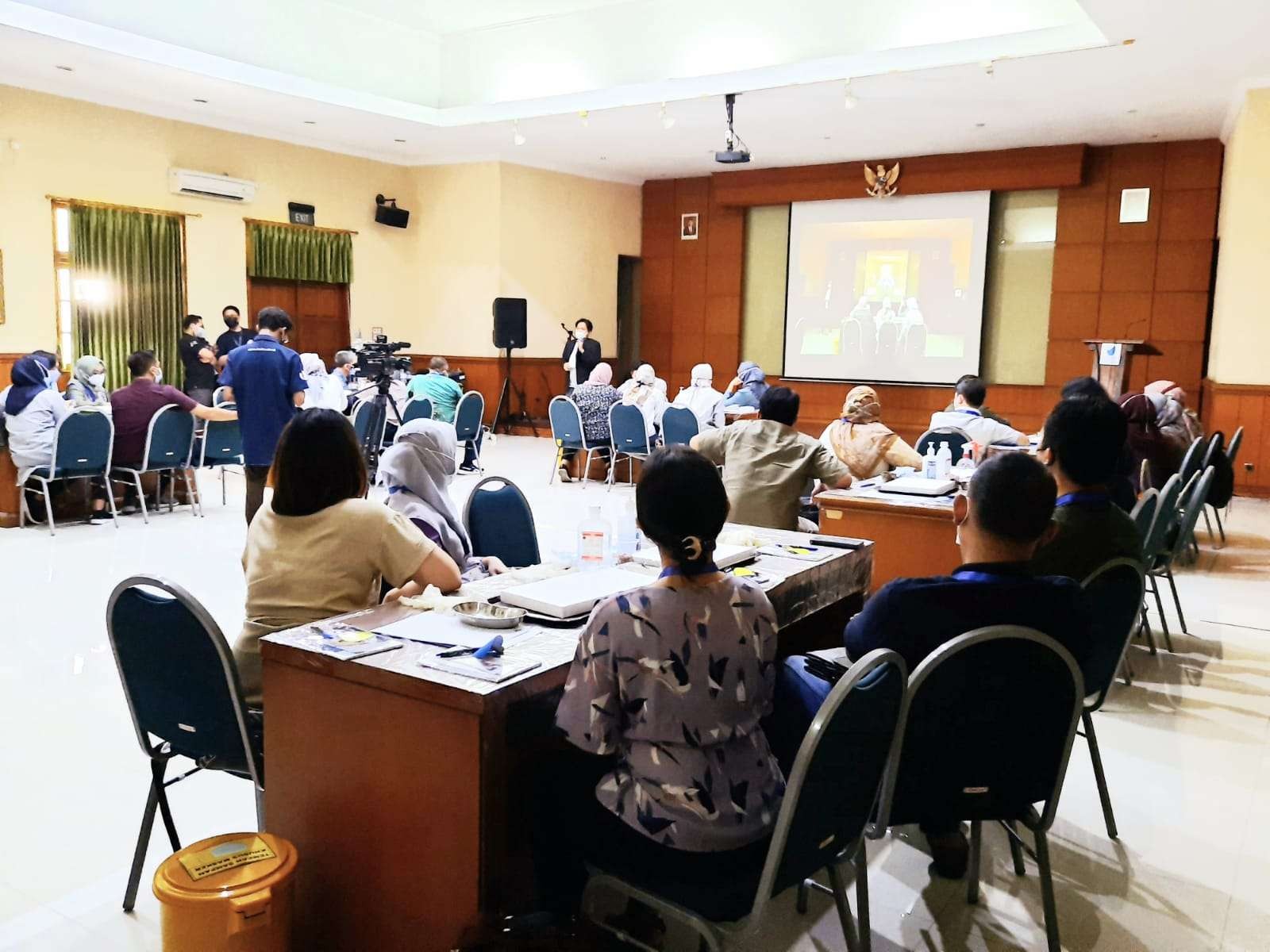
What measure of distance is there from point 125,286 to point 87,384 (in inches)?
132

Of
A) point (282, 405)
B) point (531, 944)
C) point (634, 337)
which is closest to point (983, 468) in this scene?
point (531, 944)

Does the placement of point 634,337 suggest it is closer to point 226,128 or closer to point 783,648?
point 226,128

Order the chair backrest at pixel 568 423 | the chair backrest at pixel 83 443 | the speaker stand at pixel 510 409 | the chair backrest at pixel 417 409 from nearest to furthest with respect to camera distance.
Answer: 1. the chair backrest at pixel 83 443
2. the chair backrest at pixel 417 409
3. the chair backrest at pixel 568 423
4. the speaker stand at pixel 510 409

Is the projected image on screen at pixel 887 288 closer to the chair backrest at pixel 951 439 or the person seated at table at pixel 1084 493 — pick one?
the chair backrest at pixel 951 439

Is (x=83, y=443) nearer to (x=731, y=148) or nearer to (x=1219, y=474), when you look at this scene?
(x=731, y=148)

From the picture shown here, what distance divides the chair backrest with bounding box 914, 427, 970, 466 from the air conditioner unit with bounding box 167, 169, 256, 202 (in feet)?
27.7

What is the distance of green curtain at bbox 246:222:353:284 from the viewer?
1147cm

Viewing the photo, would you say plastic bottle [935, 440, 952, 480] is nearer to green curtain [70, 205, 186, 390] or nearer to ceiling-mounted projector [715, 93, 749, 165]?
ceiling-mounted projector [715, 93, 749, 165]

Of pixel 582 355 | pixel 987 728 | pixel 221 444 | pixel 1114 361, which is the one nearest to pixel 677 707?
pixel 987 728

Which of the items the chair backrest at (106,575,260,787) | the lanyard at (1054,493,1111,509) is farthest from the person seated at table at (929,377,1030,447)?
the chair backrest at (106,575,260,787)

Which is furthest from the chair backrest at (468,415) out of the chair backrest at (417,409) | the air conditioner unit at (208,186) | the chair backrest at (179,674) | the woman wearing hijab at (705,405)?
the chair backrest at (179,674)

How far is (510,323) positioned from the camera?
41.1ft

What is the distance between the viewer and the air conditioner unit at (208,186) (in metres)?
10.5

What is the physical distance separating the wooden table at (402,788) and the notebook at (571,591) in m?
0.08
